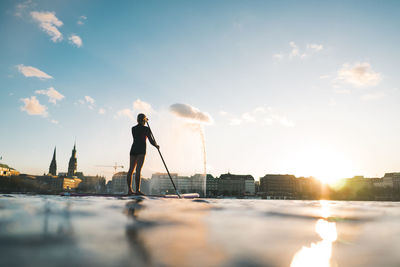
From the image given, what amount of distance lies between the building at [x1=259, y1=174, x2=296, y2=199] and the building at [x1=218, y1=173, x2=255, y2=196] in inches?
339

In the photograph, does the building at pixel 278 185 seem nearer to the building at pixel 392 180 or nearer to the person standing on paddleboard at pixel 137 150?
the building at pixel 392 180

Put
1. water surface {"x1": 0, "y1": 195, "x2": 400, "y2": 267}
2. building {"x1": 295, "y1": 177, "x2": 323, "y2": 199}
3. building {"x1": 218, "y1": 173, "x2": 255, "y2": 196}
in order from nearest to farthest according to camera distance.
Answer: water surface {"x1": 0, "y1": 195, "x2": 400, "y2": 267}, building {"x1": 295, "y1": 177, "x2": 323, "y2": 199}, building {"x1": 218, "y1": 173, "x2": 255, "y2": 196}

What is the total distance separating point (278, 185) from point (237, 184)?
1110 inches

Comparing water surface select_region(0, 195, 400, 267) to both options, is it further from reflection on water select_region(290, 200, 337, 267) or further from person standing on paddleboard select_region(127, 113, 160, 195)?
person standing on paddleboard select_region(127, 113, 160, 195)

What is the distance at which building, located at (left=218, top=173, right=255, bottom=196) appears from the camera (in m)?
175

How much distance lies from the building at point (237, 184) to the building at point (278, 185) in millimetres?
8612

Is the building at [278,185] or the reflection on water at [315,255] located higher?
the reflection on water at [315,255]

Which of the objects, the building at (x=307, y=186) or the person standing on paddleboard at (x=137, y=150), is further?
the building at (x=307, y=186)

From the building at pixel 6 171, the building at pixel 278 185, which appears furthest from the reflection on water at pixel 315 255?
the building at pixel 6 171

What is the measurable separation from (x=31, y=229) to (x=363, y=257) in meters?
2.13

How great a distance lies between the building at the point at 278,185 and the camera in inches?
6556

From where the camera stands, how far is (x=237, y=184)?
176625mm

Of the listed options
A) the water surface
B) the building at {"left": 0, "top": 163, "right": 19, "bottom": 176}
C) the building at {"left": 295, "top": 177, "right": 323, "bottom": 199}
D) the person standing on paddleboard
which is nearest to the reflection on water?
the water surface

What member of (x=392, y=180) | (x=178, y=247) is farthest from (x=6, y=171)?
(x=392, y=180)
